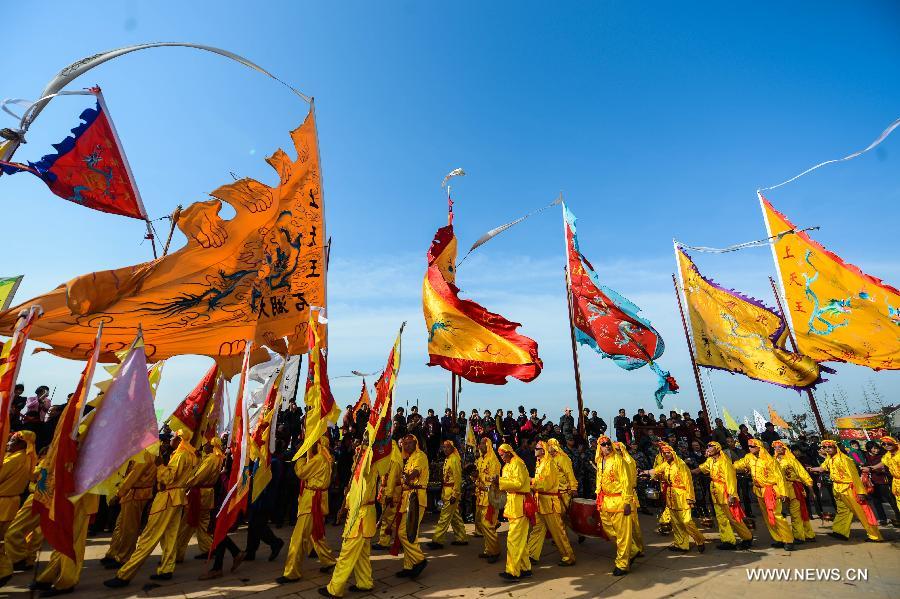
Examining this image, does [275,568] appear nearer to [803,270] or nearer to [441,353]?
[441,353]

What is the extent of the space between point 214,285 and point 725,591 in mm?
9514

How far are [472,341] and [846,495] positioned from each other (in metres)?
9.40

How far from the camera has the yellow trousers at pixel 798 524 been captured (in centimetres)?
960

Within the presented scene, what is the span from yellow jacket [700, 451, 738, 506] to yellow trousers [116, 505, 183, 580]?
35.2ft

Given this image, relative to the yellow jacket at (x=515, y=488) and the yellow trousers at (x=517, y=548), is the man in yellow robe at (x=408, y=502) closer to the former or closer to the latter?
the yellow trousers at (x=517, y=548)

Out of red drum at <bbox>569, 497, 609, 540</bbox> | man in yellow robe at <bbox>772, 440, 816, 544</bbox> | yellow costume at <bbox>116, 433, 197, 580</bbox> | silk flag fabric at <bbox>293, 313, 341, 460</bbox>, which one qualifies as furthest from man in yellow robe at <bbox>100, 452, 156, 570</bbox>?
man in yellow robe at <bbox>772, 440, 816, 544</bbox>

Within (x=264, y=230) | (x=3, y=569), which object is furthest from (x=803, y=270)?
(x=3, y=569)

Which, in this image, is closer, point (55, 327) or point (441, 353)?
point (55, 327)

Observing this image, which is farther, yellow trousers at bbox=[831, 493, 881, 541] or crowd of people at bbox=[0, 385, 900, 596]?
yellow trousers at bbox=[831, 493, 881, 541]

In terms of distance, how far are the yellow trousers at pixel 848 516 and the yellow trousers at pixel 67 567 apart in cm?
1496

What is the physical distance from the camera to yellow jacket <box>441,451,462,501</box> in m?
A: 9.88

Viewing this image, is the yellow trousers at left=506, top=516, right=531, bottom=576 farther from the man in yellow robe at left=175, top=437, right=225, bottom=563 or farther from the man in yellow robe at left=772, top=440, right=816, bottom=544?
the man in yellow robe at left=772, top=440, right=816, bottom=544

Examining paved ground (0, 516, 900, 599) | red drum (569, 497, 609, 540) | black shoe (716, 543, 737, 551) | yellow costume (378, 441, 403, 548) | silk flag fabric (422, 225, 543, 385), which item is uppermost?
silk flag fabric (422, 225, 543, 385)

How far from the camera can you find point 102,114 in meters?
7.97
